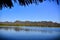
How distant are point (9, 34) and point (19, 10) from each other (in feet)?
1.16

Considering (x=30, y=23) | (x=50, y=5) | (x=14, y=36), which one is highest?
(x=50, y=5)

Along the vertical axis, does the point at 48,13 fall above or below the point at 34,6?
below

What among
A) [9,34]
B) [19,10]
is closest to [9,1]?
[19,10]

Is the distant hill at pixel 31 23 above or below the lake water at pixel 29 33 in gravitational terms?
above

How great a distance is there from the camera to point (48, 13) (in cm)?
163

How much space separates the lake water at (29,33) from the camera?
1579 mm

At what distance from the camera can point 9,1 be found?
1523 millimetres

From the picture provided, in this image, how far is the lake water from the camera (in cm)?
158

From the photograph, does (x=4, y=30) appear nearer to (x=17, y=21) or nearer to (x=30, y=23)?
(x=17, y=21)

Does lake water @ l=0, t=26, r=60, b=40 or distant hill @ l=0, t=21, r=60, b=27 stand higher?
distant hill @ l=0, t=21, r=60, b=27

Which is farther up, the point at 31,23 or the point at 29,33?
the point at 31,23

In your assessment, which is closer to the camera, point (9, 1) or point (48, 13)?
point (9, 1)

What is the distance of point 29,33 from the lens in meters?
1.58

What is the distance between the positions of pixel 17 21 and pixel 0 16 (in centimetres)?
25
